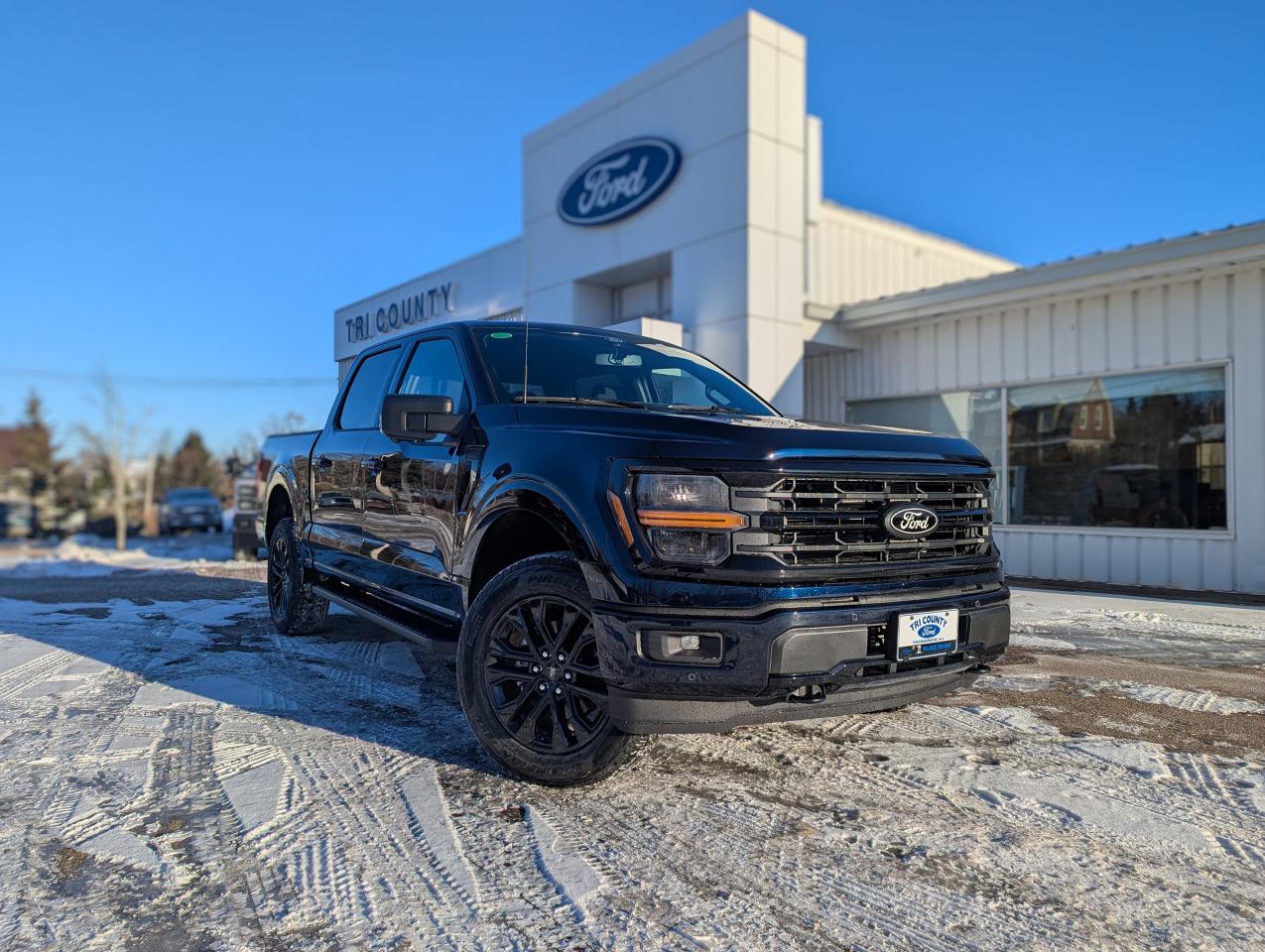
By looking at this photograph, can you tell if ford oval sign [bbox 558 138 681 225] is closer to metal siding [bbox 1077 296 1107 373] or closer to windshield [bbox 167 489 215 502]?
metal siding [bbox 1077 296 1107 373]

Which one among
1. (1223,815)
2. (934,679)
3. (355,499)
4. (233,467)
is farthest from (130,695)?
(233,467)

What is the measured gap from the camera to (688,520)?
289 cm

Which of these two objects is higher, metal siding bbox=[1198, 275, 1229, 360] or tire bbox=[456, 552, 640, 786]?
metal siding bbox=[1198, 275, 1229, 360]

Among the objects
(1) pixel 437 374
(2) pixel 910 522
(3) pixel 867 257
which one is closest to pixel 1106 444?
(3) pixel 867 257

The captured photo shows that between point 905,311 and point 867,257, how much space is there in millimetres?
2651

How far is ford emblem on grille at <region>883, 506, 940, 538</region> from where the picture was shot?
316 centimetres

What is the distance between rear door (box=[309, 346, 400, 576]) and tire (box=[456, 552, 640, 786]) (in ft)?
5.98

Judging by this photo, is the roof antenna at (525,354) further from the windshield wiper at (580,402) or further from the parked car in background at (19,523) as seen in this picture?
the parked car in background at (19,523)

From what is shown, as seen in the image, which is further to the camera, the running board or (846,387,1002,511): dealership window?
(846,387,1002,511): dealership window

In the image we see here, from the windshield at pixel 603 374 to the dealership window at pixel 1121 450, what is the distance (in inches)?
270

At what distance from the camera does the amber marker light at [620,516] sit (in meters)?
2.91

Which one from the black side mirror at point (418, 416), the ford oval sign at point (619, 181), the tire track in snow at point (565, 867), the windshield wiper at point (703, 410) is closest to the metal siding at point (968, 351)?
the ford oval sign at point (619, 181)

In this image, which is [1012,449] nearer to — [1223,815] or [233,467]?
[1223,815]

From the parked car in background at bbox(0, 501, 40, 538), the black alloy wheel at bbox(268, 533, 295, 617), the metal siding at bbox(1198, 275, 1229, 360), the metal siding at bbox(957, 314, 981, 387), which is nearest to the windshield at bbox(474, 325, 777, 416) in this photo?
the black alloy wheel at bbox(268, 533, 295, 617)
